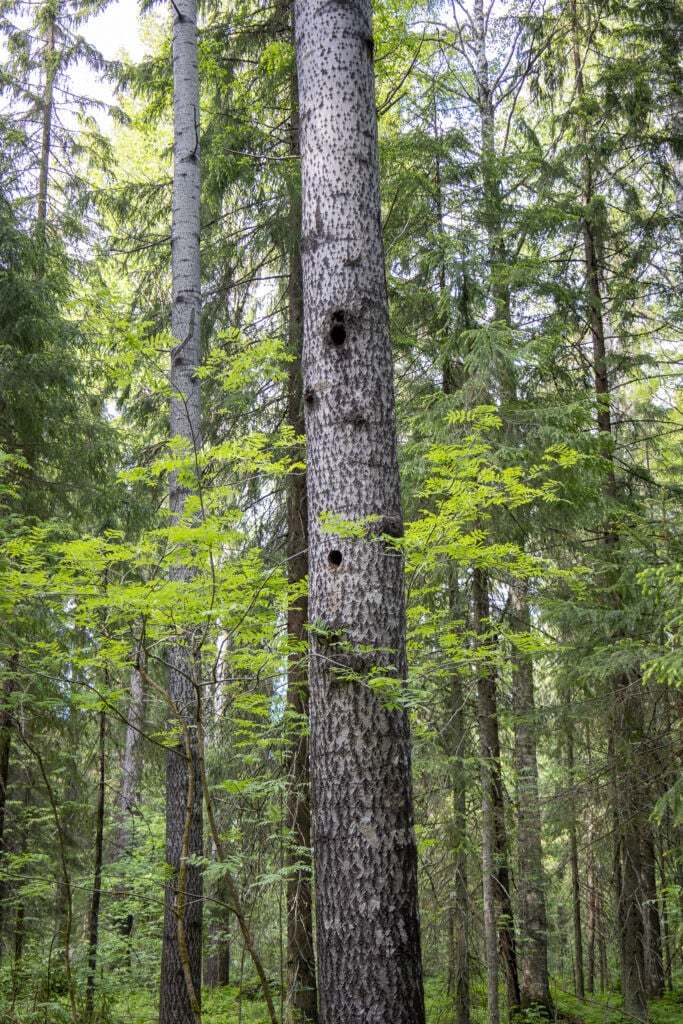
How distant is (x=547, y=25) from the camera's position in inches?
422

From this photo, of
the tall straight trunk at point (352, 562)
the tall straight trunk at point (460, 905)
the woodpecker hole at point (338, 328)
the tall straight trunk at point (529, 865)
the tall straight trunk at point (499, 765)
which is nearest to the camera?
the tall straight trunk at point (352, 562)

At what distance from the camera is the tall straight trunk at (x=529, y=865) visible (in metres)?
9.40

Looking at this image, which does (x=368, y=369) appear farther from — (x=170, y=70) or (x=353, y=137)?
(x=170, y=70)

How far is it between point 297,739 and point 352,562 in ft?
18.0

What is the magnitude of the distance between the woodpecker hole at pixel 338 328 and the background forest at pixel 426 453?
218 cm

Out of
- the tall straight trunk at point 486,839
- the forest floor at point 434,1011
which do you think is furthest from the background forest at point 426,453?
the forest floor at point 434,1011

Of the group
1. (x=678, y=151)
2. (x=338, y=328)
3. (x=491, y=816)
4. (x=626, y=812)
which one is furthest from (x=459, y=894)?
(x=678, y=151)

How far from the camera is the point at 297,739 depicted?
26.4 ft

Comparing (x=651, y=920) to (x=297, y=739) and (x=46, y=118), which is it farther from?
(x=46, y=118)

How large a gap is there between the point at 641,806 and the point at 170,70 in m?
9.57

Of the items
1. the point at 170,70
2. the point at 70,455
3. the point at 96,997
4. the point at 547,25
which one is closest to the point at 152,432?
the point at 70,455

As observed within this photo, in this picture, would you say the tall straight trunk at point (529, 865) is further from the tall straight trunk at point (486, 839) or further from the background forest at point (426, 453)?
the tall straight trunk at point (486, 839)

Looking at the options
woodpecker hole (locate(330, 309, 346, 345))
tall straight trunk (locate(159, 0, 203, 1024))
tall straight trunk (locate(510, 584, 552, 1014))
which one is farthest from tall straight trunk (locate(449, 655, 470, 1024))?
woodpecker hole (locate(330, 309, 346, 345))

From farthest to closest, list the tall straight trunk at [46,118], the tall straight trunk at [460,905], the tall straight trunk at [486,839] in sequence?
the tall straight trunk at [46,118]
the tall straight trunk at [460,905]
the tall straight trunk at [486,839]
